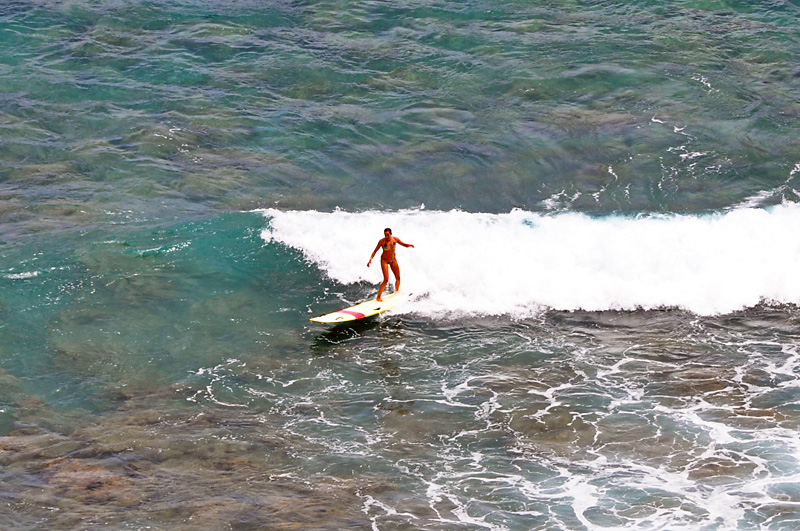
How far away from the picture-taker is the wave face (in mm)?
22312

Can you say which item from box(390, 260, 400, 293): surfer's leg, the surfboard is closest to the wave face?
box(390, 260, 400, 293): surfer's leg

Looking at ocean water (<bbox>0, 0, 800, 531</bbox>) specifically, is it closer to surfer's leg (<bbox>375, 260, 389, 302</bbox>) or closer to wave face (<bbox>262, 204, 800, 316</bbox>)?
wave face (<bbox>262, 204, 800, 316</bbox>)

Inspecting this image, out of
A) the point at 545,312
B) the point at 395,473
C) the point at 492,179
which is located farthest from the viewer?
the point at 492,179

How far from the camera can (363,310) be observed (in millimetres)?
21672

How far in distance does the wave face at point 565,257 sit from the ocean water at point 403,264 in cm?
8

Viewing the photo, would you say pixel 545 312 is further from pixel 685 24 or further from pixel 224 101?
pixel 685 24

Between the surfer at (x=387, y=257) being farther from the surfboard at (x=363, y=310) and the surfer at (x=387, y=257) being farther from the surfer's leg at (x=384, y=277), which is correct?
the surfboard at (x=363, y=310)

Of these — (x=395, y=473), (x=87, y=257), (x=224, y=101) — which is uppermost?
(x=224, y=101)

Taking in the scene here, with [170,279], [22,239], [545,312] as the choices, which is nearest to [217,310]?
[170,279]

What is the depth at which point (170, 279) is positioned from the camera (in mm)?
23156

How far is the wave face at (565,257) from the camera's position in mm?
22312

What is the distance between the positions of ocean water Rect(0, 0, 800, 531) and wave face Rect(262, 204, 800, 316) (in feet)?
0.27

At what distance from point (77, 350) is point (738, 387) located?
13.1 m

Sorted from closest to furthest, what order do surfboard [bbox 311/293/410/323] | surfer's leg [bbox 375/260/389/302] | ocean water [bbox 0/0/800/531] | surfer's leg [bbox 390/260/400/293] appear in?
ocean water [bbox 0/0/800/531] → surfboard [bbox 311/293/410/323] → surfer's leg [bbox 375/260/389/302] → surfer's leg [bbox 390/260/400/293]
